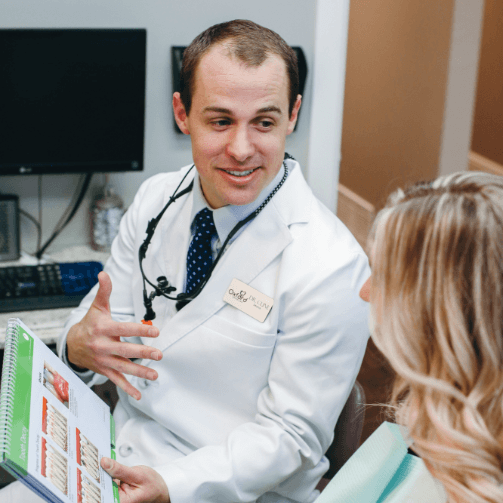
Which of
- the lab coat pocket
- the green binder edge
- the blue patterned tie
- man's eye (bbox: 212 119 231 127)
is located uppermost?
man's eye (bbox: 212 119 231 127)

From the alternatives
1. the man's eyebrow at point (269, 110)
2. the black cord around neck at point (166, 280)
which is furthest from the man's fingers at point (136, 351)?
the man's eyebrow at point (269, 110)

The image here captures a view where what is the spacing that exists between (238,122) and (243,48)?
135 mm

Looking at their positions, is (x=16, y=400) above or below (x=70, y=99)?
below

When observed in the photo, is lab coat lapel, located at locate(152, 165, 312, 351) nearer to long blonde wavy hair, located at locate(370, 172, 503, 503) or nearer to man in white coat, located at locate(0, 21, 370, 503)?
man in white coat, located at locate(0, 21, 370, 503)

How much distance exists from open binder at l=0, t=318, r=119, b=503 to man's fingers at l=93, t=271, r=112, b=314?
18 centimetres

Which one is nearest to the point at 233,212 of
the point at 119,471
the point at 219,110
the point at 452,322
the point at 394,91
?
the point at 219,110

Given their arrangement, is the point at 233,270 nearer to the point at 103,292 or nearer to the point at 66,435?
the point at 103,292

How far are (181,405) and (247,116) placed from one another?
22.8 inches

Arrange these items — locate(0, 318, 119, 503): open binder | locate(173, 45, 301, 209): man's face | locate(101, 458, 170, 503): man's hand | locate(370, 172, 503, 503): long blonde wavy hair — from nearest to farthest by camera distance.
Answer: locate(370, 172, 503, 503): long blonde wavy hair → locate(0, 318, 119, 503): open binder → locate(101, 458, 170, 503): man's hand → locate(173, 45, 301, 209): man's face

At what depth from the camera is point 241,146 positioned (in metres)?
1.12

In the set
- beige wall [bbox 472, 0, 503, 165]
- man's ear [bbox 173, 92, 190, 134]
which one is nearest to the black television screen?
man's ear [bbox 173, 92, 190, 134]

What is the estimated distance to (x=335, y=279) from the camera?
112 cm

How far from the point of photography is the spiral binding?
735 mm

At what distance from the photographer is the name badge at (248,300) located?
115 centimetres
